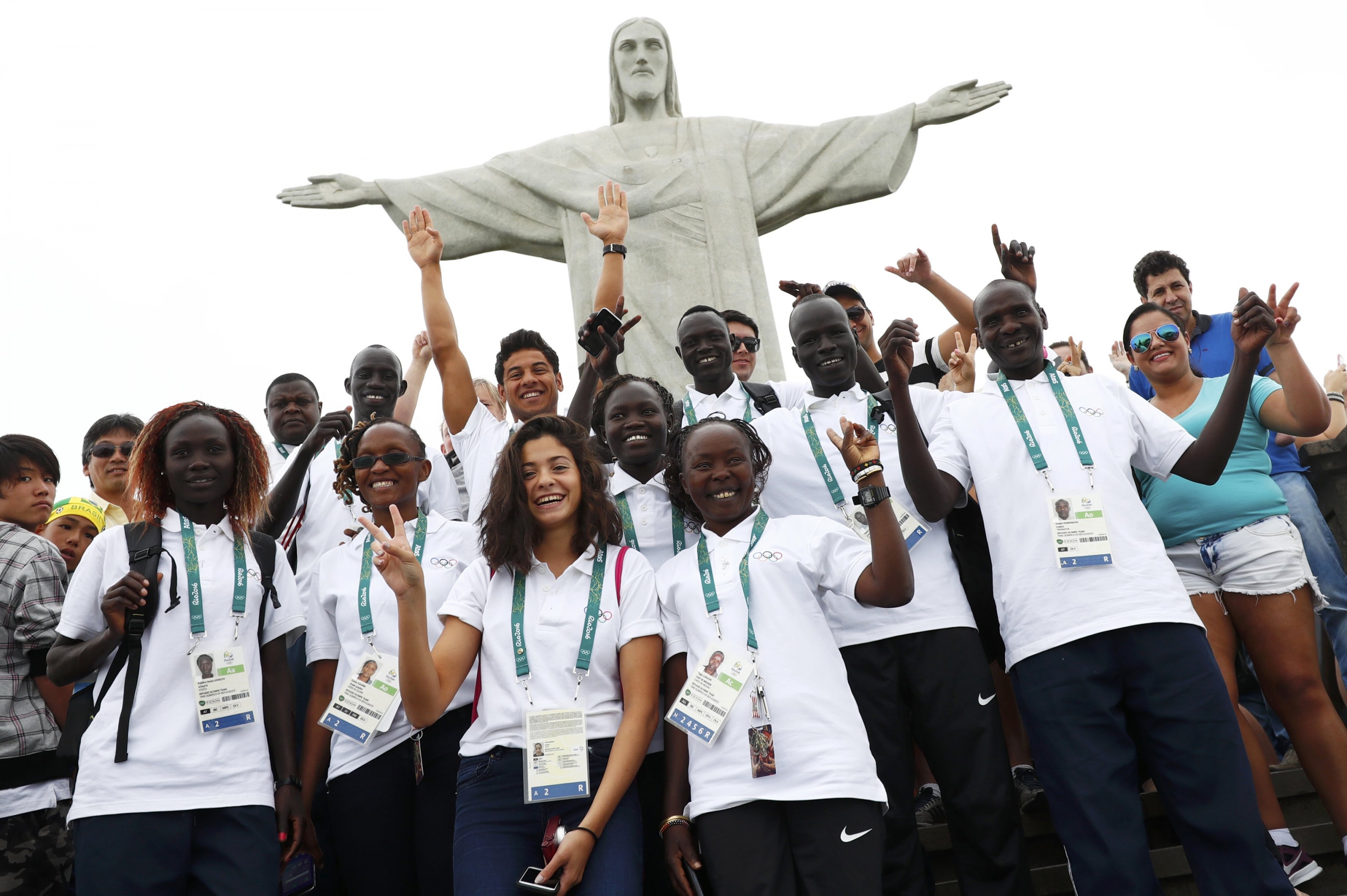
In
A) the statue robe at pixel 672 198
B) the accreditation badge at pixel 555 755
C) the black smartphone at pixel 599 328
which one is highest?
the statue robe at pixel 672 198

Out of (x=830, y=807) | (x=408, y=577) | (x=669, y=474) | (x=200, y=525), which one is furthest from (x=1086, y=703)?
(x=200, y=525)

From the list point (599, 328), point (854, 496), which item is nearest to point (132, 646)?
point (599, 328)

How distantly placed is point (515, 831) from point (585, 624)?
56 cm

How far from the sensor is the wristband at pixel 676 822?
2.69 metres

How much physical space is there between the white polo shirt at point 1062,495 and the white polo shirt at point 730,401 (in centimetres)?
88

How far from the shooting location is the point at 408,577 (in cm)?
274

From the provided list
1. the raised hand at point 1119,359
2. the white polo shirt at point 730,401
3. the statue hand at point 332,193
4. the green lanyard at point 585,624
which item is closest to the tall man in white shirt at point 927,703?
the white polo shirt at point 730,401

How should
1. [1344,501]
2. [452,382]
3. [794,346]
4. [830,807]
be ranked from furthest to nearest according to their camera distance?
[1344,501]
[452,382]
[794,346]
[830,807]

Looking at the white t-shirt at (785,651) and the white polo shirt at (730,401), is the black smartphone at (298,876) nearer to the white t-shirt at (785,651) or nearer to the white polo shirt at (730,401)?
the white t-shirt at (785,651)

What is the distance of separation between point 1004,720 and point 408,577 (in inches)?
96.3

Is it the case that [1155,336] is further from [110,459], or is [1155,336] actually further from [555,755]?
[110,459]

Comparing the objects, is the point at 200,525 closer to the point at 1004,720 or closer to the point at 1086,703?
the point at 1086,703

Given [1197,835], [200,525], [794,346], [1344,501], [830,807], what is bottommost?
[1197,835]

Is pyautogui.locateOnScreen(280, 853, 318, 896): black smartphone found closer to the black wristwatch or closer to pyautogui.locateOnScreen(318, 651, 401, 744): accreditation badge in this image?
pyautogui.locateOnScreen(318, 651, 401, 744): accreditation badge
